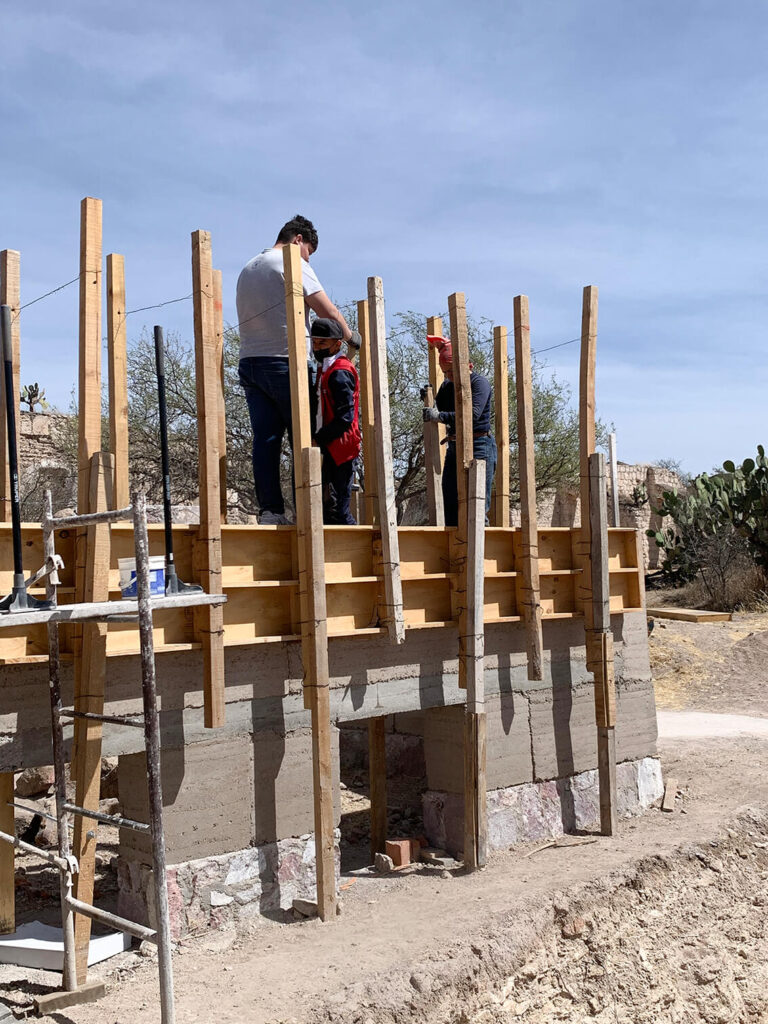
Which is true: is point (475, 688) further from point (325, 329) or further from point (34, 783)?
point (34, 783)

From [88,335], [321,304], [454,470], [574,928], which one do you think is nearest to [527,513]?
[454,470]

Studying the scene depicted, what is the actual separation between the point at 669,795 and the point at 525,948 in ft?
10.8

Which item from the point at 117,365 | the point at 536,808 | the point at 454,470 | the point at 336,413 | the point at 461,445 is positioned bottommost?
the point at 536,808

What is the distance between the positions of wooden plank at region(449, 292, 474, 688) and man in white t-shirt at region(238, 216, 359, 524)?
0.94 meters

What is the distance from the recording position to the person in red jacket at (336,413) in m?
6.74

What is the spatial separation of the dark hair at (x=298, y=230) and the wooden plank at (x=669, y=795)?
5580 mm

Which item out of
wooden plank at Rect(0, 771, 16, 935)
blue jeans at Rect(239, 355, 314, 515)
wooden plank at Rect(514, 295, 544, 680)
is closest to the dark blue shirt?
wooden plank at Rect(514, 295, 544, 680)

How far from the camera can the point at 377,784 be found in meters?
8.16

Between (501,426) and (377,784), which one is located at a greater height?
(501,426)

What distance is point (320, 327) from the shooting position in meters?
6.84

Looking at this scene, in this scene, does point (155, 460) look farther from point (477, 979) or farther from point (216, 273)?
point (477, 979)

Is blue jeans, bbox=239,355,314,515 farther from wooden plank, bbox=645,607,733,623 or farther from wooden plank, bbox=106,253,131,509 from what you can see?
wooden plank, bbox=645,607,733,623

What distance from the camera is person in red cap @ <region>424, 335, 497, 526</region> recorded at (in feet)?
25.3

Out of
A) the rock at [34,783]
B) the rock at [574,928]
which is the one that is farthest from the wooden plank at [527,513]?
the rock at [34,783]
